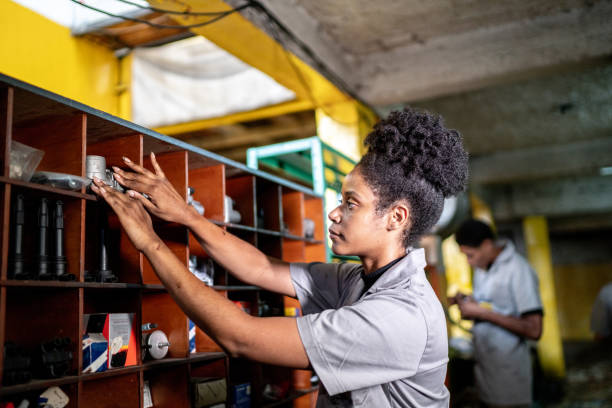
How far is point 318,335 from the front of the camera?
1.45 meters

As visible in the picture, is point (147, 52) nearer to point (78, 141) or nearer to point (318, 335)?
point (78, 141)

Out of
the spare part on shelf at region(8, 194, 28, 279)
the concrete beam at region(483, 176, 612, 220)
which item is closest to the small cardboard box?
the spare part on shelf at region(8, 194, 28, 279)

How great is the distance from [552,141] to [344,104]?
4149 millimetres

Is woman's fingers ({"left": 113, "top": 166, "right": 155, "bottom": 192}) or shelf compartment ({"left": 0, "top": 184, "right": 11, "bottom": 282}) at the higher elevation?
woman's fingers ({"left": 113, "top": 166, "right": 155, "bottom": 192})

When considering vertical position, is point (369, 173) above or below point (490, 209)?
below

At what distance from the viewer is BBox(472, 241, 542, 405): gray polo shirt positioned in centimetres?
331

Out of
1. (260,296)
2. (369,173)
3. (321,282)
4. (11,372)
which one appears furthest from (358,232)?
(260,296)

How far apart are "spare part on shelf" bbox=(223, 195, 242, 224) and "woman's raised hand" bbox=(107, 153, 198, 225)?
0.59 m

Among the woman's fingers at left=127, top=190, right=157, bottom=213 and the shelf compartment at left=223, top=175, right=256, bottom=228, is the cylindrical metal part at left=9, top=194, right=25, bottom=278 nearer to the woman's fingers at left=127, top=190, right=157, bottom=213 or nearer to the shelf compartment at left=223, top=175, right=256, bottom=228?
the woman's fingers at left=127, top=190, right=157, bottom=213

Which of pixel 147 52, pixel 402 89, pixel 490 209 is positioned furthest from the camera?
pixel 490 209

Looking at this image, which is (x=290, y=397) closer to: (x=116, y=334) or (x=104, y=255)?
(x=116, y=334)

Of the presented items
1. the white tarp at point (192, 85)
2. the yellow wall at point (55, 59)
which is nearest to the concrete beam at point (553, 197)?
the white tarp at point (192, 85)

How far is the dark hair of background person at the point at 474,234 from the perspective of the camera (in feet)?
12.3

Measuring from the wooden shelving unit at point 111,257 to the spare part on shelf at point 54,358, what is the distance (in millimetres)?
27
